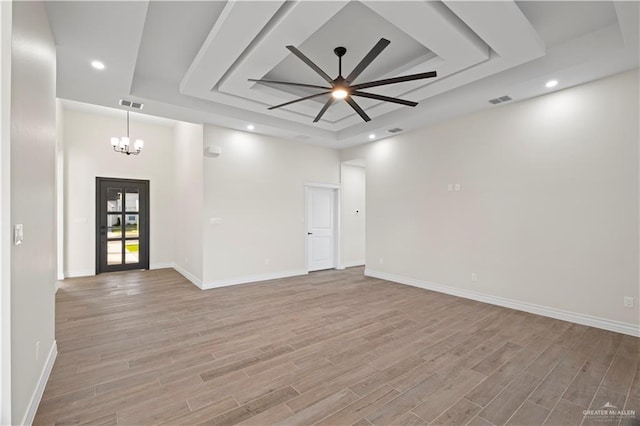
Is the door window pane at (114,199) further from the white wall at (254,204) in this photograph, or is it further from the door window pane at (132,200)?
the white wall at (254,204)

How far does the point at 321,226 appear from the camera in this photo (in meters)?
7.16

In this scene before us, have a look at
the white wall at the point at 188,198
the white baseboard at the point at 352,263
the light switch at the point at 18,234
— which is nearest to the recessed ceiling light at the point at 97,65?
the white wall at the point at 188,198

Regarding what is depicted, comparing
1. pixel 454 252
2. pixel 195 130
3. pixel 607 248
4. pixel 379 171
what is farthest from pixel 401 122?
pixel 195 130

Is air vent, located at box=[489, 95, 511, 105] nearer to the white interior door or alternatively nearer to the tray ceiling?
the tray ceiling

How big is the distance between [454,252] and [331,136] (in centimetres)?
335

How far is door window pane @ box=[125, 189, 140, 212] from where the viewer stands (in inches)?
273

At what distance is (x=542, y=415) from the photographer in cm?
200

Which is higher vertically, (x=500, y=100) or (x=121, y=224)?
(x=500, y=100)

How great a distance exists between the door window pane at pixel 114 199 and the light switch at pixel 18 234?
5751mm

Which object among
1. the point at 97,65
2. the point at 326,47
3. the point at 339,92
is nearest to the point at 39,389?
the point at 97,65

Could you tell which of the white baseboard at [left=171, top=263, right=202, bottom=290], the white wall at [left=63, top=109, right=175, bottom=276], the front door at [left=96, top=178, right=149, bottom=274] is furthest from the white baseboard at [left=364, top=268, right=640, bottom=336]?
the front door at [left=96, top=178, right=149, bottom=274]

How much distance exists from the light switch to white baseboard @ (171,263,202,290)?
3.78 metres

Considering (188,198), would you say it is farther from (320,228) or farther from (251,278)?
(320,228)

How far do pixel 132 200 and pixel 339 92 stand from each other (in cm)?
612
